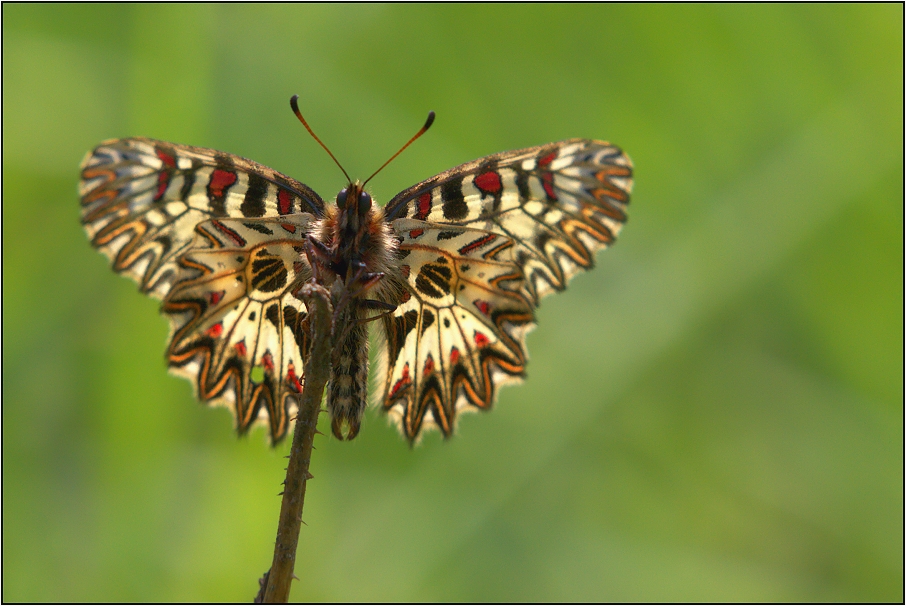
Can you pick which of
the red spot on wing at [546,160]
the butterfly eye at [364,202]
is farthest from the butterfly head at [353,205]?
the red spot on wing at [546,160]

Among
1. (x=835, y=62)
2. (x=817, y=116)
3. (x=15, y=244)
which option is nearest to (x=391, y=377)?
(x=15, y=244)

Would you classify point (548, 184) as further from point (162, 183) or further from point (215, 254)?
point (162, 183)

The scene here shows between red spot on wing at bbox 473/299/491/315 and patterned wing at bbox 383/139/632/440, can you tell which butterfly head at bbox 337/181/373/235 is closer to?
patterned wing at bbox 383/139/632/440

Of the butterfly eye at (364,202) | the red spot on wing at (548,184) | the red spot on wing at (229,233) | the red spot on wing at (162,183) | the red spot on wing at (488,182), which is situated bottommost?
the red spot on wing at (229,233)

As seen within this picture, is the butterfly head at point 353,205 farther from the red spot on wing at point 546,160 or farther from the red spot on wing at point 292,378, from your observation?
the red spot on wing at point 546,160

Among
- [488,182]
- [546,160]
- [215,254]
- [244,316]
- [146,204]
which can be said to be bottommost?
[244,316]

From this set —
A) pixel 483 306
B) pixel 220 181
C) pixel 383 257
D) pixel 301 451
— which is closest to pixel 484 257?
pixel 483 306
